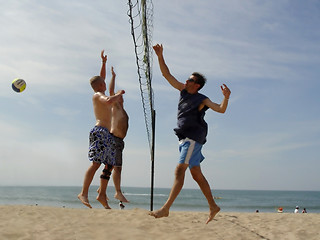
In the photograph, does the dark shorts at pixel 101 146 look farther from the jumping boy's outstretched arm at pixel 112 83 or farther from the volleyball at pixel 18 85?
the volleyball at pixel 18 85

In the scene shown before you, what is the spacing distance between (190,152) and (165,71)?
3.90 ft

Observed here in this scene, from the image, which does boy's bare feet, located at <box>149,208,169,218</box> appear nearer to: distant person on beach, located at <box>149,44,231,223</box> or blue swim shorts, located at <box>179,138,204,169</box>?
distant person on beach, located at <box>149,44,231,223</box>

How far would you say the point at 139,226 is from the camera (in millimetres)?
4402

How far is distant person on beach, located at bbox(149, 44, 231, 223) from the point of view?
393cm

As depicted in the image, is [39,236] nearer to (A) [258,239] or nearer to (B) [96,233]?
(B) [96,233]

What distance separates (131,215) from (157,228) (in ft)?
2.45

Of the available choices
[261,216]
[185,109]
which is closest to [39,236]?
[185,109]

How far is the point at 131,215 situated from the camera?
503cm

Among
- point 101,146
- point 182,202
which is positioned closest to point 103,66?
point 101,146

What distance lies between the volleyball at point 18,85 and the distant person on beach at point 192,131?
4.97 m

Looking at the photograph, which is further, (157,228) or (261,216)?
(261,216)

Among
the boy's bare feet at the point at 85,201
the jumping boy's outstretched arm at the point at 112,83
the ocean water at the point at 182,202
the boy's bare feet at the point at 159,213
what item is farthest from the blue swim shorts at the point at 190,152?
the ocean water at the point at 182,202

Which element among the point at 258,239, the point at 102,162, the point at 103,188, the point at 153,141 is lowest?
the point at 258,239

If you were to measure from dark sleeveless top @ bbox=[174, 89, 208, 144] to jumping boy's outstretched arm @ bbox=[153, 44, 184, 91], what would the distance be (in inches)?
10.2
